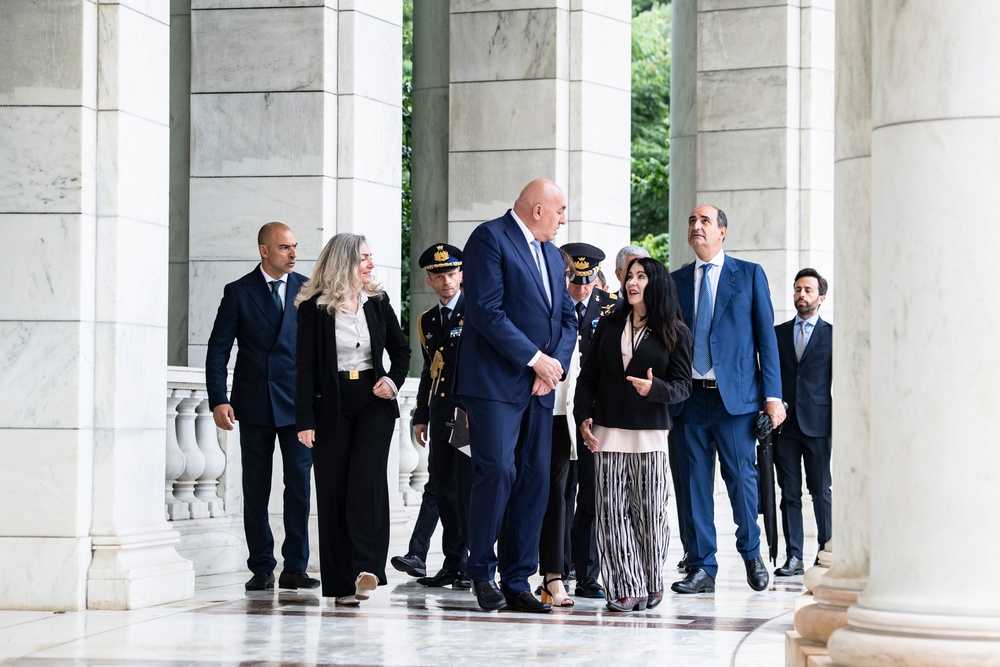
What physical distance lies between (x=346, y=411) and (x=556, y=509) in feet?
4.63

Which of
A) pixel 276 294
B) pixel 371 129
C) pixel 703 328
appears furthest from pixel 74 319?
pixel 703 328

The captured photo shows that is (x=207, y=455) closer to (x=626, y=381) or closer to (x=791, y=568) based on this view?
(x=626, y=381)

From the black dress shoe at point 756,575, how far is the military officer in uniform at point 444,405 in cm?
181

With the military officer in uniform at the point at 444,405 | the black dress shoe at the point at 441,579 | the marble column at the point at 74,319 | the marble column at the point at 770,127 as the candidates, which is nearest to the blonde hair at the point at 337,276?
the marble column at the point at 74,319

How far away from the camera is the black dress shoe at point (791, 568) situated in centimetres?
1255

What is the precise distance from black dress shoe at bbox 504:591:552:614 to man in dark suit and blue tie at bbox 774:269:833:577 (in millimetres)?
3863

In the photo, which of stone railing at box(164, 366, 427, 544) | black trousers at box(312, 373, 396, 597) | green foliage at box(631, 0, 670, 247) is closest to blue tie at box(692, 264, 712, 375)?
black trousers at box(312, 373, 396, 597)

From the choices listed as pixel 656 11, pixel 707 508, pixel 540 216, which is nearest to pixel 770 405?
pixel 707 508

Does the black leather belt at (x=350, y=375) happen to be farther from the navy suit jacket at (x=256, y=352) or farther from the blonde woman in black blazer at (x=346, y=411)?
the navy suit jacket at (x=256, y=352)

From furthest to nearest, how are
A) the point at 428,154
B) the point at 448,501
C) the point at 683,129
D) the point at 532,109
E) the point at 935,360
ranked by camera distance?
the point at 683,129 < the point at 428,154 < the point at 532,109 < the point at 448,501 < the point at 935,360

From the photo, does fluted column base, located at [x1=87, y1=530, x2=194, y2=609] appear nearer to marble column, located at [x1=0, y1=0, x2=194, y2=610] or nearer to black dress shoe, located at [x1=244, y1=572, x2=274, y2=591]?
marble column, located at [x1=0, y1=0, x2=194, y2=610]

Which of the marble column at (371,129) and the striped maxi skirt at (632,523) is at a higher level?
the marble column at (371,129)

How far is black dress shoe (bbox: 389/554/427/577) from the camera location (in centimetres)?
1157

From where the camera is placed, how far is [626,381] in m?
9.65
